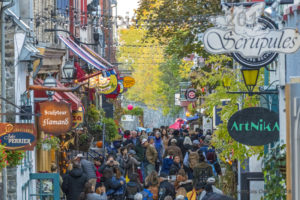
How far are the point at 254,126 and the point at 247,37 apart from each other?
1853 mm

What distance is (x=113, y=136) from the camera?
124 ft

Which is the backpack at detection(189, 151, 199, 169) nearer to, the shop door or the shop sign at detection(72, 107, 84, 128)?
the shop sign at detection(72, 107, 84, 128)

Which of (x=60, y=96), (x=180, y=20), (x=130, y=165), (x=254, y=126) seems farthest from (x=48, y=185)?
(x=180, y=20)

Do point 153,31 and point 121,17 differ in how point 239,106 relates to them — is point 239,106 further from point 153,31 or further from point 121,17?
point 153,31

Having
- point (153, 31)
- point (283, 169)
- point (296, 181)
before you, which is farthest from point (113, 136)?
point (296, 181)

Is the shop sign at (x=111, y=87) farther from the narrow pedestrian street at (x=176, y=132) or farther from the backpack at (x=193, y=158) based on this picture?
the backpack at (x=193, y=158)

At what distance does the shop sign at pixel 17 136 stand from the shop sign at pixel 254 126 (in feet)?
11.3

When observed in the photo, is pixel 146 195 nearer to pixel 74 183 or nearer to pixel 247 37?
pixel 74 183

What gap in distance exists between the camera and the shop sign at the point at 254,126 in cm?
1349

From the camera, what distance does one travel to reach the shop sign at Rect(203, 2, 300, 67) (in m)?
12.0

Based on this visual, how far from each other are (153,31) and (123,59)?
188 ft

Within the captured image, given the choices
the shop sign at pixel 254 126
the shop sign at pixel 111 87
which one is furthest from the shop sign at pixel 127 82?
the shop sign at pixel 254 126

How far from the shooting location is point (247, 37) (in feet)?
40.0

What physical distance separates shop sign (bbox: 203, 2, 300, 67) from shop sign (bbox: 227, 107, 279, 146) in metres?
1.56
